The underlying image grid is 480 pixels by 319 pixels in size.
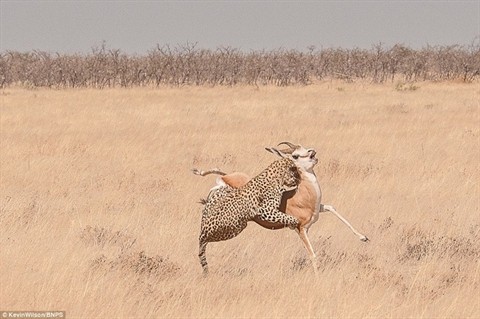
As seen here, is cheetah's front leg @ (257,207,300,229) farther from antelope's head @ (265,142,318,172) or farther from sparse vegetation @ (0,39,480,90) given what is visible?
sparse vegetation @ (0,39,480,90)

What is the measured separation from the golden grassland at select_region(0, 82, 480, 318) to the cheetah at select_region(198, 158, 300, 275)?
15.2 inches

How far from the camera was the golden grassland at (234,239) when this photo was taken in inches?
215

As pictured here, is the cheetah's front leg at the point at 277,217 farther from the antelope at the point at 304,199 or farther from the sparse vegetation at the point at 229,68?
the sparse vegetation at the point at 229,68

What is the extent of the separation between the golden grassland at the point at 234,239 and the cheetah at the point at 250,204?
39 cm

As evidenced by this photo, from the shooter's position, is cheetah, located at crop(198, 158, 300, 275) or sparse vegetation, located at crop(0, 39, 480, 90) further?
sparse vegetation, located at crop(0, 39, 480, 90)

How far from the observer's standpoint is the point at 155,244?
23.9 feet

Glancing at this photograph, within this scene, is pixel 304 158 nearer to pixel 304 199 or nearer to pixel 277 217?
pixel 304 199

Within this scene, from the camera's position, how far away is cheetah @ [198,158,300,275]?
5.86 m

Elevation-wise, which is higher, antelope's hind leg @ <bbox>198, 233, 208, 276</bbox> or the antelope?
the antelope

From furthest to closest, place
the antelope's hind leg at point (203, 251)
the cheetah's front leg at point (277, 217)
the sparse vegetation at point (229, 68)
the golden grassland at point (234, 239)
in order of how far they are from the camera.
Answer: the sparse vegetation at point (229, 68) → the antelope's hind leg at point (203, 251) → the cheetah's front leg at point (277, 217) → the golden grassland at point (234, 239)

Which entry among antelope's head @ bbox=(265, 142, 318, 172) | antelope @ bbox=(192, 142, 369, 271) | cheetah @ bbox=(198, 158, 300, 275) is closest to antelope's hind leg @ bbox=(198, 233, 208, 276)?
cheetah @ bbox=(198, 158, 300, 275)

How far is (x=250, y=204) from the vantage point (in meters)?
5.87

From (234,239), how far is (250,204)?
60.0 inches

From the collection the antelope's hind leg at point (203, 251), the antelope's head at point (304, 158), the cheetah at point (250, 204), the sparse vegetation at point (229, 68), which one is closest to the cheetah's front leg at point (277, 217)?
the cheetah at point (250, 204)
